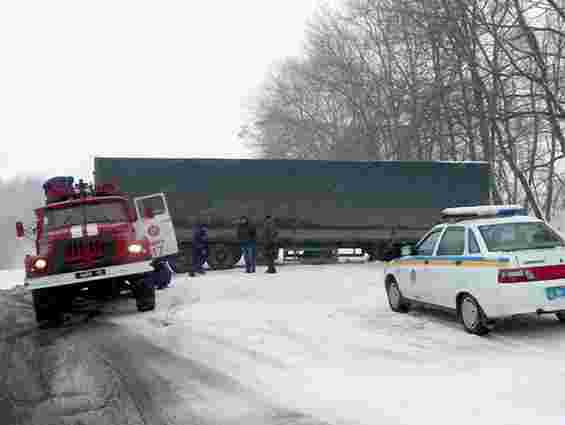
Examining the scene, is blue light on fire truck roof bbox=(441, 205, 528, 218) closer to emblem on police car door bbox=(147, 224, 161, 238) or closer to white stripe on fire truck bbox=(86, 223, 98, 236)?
white stripe on fire truck bbox=(86, 223, 98, 236)

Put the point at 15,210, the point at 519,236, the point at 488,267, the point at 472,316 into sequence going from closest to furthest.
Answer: the point at 488,267
the point at 472,316
the point at 519,236
the point at 15,210

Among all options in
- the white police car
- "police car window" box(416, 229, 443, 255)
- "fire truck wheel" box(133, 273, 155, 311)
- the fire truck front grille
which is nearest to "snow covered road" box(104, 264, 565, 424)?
"fire truck wheel" box(133, 273, 155, 311)

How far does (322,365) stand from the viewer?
716 cm

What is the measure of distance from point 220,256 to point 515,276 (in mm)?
13474

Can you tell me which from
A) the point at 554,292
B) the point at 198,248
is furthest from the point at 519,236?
the point at 198,248

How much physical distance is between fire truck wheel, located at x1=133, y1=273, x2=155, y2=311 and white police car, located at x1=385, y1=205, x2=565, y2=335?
16.6ft

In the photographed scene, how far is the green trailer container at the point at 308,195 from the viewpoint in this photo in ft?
64.7

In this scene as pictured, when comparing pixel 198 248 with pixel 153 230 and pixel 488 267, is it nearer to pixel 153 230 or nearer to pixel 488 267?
pixel 153 230

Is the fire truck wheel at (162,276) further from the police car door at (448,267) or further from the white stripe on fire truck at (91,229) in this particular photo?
the police car door at (448,267)

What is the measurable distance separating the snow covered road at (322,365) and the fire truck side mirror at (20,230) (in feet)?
5.77

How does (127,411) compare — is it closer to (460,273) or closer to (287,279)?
(460,273)

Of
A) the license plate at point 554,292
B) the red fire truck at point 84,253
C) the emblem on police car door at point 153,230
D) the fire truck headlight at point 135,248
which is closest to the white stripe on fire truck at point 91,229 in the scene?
the red fire truck at point 84,253

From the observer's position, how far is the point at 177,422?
5.34m

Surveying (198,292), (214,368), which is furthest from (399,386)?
(198,292)
